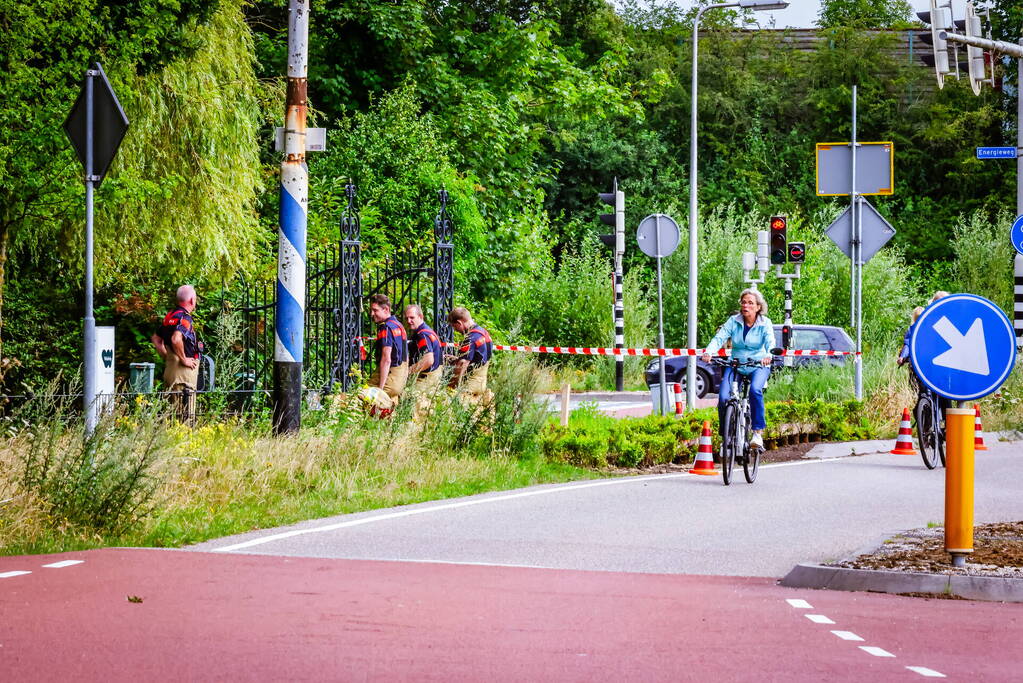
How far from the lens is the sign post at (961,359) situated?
29.9 ft

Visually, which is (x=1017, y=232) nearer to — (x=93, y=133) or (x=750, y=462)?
(x=750, y=462)

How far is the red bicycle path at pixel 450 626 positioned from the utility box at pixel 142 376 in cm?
706

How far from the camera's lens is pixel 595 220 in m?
50.3

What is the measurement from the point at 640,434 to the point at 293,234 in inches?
178

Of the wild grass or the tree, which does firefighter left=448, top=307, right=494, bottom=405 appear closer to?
the wild grass

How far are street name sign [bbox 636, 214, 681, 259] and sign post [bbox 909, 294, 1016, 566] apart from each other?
13.0 metres

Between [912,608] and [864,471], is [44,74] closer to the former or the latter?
[864,471]

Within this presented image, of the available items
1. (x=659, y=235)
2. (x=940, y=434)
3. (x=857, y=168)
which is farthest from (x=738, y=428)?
(x=857, y=168)

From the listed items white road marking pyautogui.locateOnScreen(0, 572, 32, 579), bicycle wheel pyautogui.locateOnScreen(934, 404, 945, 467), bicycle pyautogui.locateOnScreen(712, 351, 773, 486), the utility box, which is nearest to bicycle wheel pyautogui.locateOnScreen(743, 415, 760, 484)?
bicycle pyautogui.locateOnScreen(712, 351, 773, 486)

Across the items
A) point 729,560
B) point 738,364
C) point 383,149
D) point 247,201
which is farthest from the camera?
point 383,149

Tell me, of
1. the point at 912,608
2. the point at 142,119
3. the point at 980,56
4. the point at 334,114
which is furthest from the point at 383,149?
the point at 912,608

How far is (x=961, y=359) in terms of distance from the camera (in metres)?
9.16

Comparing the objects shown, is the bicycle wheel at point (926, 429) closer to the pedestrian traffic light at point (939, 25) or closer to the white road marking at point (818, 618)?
the pedestrian traffic light at point (939, 25)

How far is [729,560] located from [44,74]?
9.08 metres
